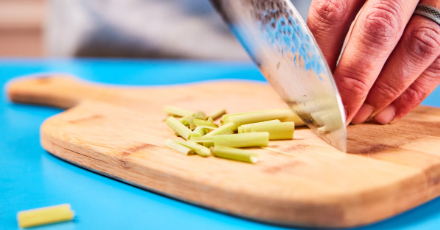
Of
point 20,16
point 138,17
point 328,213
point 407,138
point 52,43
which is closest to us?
point 328,213

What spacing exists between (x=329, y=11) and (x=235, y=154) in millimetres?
520

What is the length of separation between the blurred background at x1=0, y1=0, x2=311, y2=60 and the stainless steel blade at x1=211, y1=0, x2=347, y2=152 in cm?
156

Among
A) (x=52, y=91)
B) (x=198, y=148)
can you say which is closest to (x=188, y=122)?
(x=198, y=148)

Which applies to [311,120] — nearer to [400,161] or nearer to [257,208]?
[400,161]

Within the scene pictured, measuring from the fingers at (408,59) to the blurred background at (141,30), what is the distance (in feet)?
5.66

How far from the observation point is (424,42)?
1.22 metres

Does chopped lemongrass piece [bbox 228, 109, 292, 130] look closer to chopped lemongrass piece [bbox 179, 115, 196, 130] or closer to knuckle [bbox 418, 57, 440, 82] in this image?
chopped lemongrass piece [bbox 179, 115, 196, 130]

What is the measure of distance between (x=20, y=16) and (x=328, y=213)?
5402 millimetres

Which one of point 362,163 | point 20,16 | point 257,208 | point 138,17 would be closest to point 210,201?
point 257,208

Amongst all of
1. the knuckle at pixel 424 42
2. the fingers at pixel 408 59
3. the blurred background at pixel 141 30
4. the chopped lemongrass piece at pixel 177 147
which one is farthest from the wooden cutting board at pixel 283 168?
the blurred background at pixel 141 30

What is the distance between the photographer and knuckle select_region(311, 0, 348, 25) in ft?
3.97

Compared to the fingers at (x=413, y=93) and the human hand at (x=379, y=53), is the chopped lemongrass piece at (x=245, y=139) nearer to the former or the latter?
the human hand at (x=379, y=53)

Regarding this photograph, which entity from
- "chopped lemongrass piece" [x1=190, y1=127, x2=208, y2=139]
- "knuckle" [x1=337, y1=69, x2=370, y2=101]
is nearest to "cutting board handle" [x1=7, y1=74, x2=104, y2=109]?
"chopped lemongrass piece" [x1=190, y1=127, x2=208, y2=139]

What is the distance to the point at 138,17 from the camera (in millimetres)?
3053
